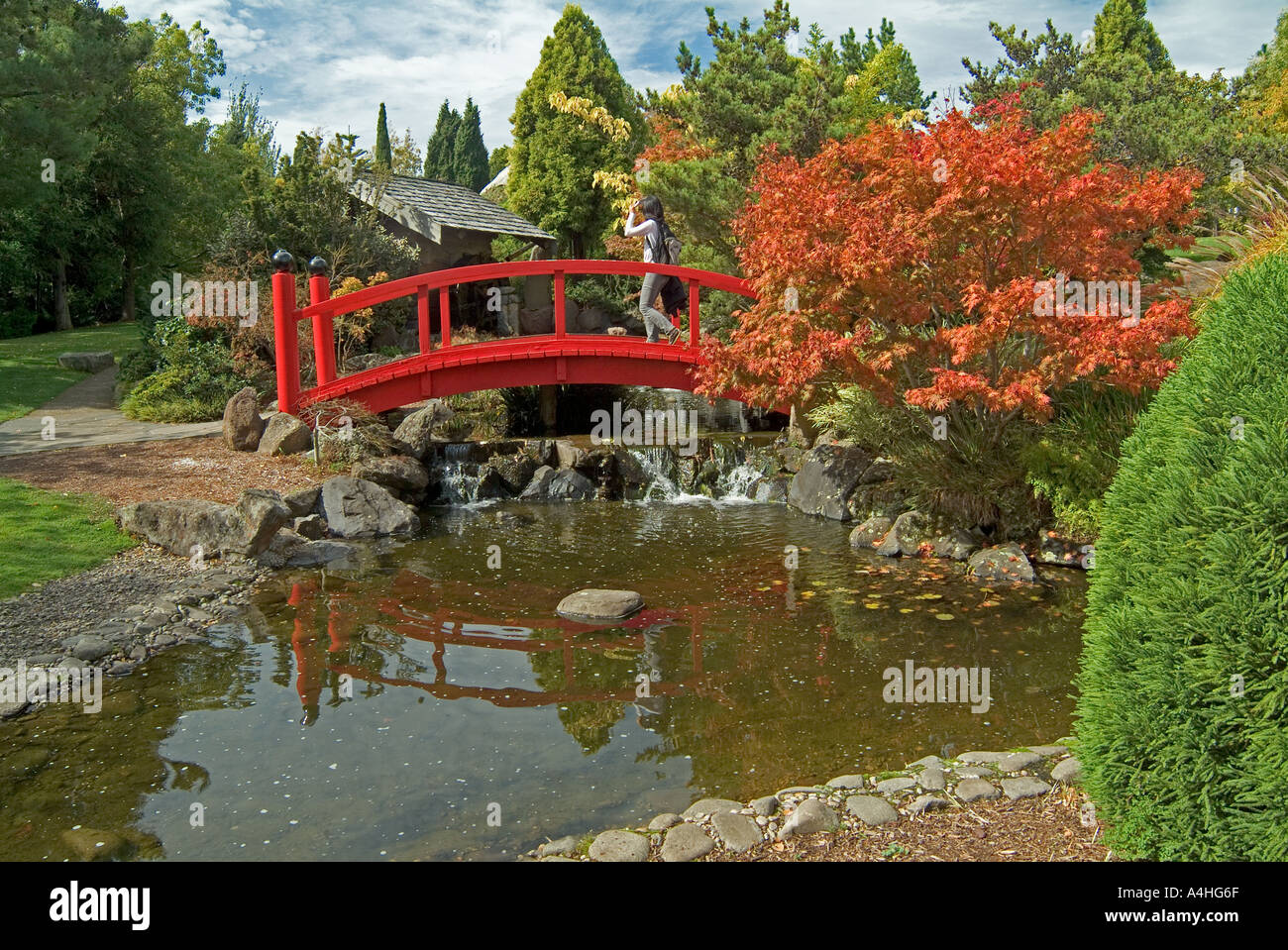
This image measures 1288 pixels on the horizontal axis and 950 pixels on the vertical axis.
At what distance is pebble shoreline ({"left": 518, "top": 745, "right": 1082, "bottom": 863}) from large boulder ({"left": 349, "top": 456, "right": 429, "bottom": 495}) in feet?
27.5

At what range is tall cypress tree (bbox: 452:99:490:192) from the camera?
160 ft

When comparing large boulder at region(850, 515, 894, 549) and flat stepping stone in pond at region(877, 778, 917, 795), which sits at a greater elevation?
large boulder at region(850, 515, 894, 549)

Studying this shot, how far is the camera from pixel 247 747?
5715 millimetres

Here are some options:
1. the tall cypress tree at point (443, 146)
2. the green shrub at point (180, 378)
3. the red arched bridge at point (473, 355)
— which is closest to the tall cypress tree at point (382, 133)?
the tall cypress tree at point (443, 146)

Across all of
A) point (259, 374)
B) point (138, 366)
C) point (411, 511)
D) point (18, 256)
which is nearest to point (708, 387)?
point (411, 511)

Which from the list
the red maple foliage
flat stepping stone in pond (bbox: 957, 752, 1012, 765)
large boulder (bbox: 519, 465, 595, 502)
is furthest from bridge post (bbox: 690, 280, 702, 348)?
flat stepping stone in pond (bbox: 957, 752, 1012, 765)

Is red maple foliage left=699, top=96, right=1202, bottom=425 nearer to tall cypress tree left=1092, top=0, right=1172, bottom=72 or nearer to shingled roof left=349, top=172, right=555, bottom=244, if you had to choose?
shingled roof left=349, top=172, right=555, bottom=244

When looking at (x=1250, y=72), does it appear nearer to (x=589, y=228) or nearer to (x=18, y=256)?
(x=589, y=228)

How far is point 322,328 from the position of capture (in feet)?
43.2

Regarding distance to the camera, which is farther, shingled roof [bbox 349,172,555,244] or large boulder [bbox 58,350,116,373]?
shingled roof [bbox 349,172,555,244]

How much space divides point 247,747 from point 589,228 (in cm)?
2223

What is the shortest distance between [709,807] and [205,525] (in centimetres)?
660

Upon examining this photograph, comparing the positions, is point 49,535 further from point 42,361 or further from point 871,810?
point 42,361

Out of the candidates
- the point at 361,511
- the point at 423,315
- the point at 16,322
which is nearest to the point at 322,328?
the point at 423,315
